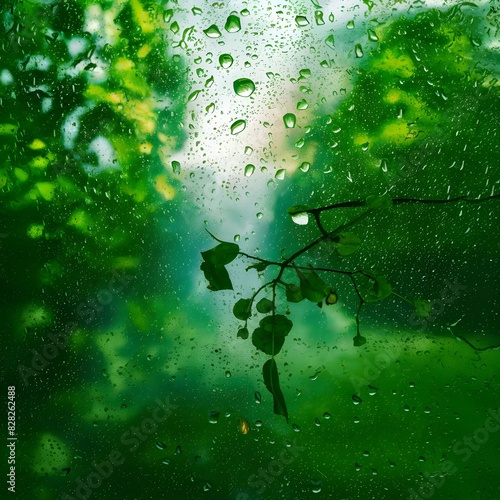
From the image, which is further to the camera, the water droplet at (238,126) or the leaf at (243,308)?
the water droplet at (238,126)

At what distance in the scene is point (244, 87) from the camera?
2.56 ft

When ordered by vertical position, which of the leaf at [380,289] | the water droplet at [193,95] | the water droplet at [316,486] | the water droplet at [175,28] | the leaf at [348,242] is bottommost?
the water droplet at [316,486]

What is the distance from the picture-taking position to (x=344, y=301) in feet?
2.53

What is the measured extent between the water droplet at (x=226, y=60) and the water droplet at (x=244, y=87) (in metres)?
0.03

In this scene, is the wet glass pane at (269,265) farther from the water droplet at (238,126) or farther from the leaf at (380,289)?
the leaf at (380,289)

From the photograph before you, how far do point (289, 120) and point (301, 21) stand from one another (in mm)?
161

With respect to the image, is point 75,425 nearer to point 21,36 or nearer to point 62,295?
point 62,295

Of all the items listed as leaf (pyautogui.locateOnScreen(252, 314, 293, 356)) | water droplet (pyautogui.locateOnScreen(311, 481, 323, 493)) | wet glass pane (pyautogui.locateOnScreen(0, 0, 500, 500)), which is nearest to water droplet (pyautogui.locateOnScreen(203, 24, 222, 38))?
wet glass pane (pyautogui.locateOnScreen(0, 0, 500, 500))

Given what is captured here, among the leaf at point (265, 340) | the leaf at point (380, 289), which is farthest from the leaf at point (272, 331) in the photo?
the leaf at point (380, 289)

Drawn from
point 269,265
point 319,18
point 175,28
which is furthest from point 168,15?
point 269,265

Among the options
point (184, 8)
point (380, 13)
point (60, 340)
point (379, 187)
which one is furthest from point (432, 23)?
point (60, 340)

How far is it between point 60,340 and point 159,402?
0.20 metres

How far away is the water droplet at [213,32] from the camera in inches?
31.4

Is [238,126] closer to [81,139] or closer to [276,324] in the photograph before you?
[81,139]
